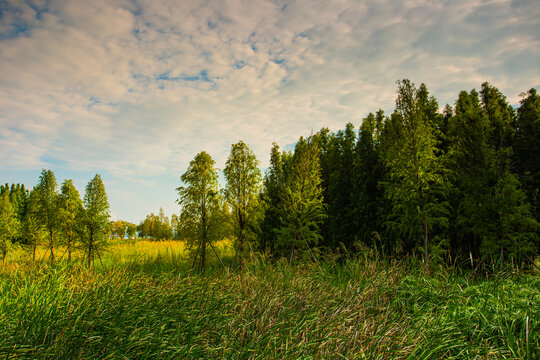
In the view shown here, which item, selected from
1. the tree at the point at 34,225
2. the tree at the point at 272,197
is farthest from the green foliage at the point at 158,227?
the tree at the point at 34,225

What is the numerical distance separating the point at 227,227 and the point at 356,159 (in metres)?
17.5

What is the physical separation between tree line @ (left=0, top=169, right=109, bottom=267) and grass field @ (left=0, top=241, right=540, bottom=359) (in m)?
6.05

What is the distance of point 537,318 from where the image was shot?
433 cm

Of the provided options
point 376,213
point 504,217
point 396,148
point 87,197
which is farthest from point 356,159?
point 87,197

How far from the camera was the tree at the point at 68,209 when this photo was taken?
Result: 1318 cm

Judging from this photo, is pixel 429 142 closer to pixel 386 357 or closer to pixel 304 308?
pixel 304 308

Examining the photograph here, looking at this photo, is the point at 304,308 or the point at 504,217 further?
the point at 504,217

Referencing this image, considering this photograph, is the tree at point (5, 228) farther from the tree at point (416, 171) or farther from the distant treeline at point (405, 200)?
A: the tree at point (416, 171)

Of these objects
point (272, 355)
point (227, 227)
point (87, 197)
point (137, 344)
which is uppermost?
point (87, 197)

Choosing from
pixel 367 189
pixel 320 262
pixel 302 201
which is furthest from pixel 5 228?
pixel 367 189

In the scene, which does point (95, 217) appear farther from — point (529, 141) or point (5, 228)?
point (529, 141)

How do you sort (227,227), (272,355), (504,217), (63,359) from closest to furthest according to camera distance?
(63,359) < (272,355) < (227,227) < (504,217)

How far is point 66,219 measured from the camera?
13320mm

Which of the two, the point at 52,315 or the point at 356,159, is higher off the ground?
the point at 356,159
